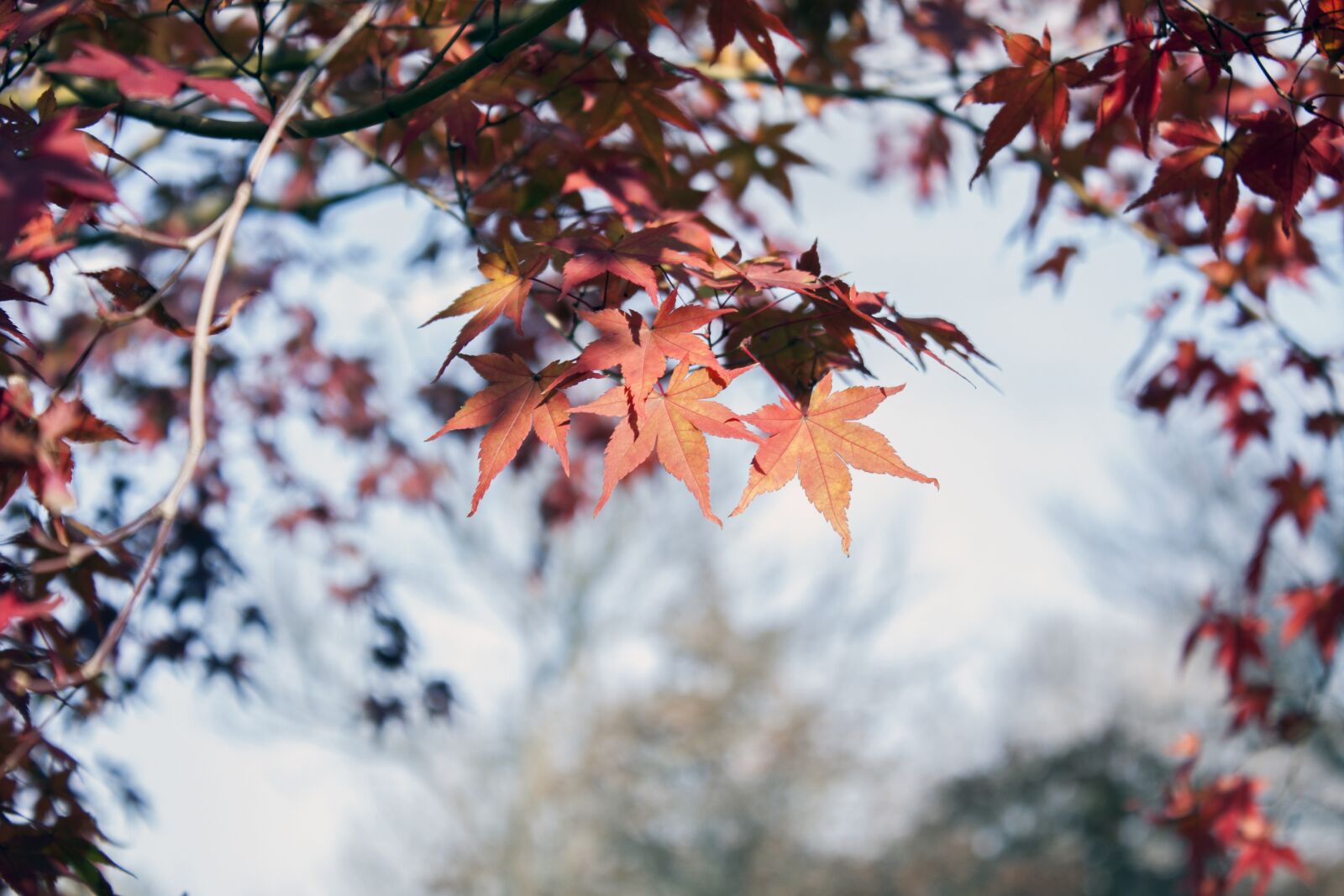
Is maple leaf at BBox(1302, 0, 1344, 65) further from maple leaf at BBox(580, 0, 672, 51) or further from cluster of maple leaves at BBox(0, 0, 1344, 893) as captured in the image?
maple leaf at BBox(580, 0, 672, 51)

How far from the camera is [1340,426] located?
2.70 m

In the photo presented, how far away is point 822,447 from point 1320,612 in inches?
91.3

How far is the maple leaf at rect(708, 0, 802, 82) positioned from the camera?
1.59 metres

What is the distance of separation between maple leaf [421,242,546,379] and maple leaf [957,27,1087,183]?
2.36ft

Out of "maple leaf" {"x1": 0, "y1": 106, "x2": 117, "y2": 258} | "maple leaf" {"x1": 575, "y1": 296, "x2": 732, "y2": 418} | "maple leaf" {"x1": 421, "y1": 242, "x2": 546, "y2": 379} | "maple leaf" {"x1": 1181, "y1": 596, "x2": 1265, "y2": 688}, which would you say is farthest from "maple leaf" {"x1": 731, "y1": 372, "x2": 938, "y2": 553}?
"maple leaf" {"x1": 1181, "y1": 596, "x2": 1265, "y2": 688}

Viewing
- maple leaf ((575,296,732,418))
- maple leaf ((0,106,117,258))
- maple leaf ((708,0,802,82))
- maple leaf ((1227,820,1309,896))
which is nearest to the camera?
maple leaf ((0,106,117,258))

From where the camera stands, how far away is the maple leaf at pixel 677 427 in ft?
3.92

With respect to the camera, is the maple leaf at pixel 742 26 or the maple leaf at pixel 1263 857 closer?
the maple leaf at pixel 742 26

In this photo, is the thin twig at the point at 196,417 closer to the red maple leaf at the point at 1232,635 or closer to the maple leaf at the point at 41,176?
the maple leaf at the point at 41,176

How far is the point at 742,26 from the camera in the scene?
162cm

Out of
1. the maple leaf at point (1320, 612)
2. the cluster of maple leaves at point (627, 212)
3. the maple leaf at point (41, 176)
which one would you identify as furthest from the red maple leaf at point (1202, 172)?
the maple leaf at point (1320, 612)

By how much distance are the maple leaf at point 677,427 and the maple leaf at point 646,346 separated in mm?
23

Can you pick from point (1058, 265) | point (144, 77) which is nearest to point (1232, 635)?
point (1058, 265)

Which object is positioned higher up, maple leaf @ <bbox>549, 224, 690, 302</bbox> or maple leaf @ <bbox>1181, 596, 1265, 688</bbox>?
maple leaf @ <bbox>1181, 596, 1265, 688</bbox>
